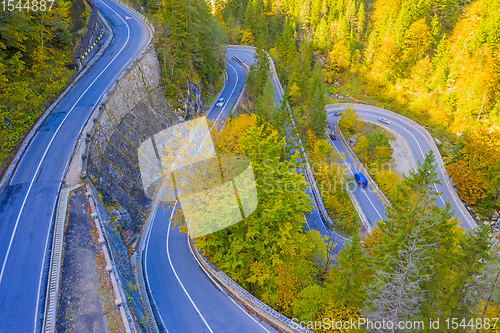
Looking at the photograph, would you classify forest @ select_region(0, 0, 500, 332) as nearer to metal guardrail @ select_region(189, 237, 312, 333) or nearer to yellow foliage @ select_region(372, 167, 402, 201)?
metal guardrail @ select_region(189, 237, 312, 333)

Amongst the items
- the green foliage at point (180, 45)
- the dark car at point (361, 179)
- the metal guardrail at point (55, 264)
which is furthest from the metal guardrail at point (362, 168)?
the metal guardrail at point (55, 264)

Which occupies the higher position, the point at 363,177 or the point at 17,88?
the point at 17,88

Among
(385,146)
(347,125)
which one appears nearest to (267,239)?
(385,146)

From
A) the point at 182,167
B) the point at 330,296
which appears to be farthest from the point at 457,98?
the point at 182,167

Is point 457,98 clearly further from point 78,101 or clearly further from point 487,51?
point 78,101

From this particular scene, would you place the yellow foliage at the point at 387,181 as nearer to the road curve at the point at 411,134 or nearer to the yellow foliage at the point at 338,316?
the road curve at the point at 411,134

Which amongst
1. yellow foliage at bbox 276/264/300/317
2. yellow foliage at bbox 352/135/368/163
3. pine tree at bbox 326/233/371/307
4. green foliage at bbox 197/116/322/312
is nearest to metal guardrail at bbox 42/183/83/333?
green foliage at bbox 197/116/322/312

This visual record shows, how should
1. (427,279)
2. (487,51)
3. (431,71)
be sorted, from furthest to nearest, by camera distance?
(431,71) < (487,51) < (427,279)
